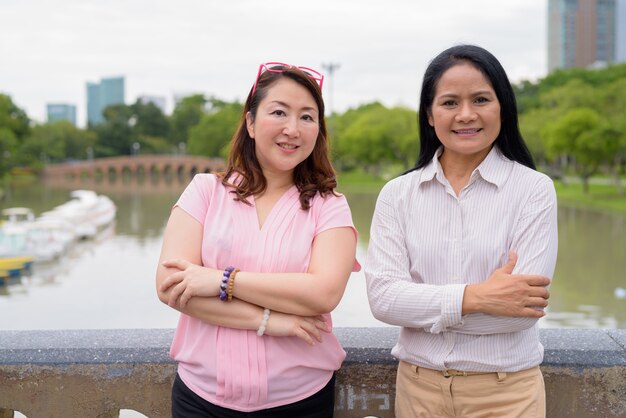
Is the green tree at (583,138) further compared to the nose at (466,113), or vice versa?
the green tree at (583,138)

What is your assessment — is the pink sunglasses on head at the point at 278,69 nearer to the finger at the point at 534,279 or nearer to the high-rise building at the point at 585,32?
the finger at the point at 534,279

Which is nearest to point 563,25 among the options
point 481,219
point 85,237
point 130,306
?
point 85,237

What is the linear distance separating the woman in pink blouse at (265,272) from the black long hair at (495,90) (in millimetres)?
274

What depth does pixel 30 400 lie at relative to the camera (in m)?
2.05

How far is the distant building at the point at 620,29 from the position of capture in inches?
3661

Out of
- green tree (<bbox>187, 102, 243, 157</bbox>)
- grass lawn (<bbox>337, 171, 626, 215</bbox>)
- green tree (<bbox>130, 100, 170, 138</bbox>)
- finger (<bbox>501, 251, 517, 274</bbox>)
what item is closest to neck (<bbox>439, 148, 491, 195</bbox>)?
finger (<bbox>501, 251, 517, 274</bbox>)

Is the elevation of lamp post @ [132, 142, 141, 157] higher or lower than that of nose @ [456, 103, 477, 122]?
higher

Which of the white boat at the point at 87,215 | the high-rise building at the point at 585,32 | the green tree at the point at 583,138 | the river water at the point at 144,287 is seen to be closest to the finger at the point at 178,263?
the river water at the point at 144,287

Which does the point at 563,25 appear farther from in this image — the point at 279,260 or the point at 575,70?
the point at 279,260

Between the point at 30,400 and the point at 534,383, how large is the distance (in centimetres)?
145

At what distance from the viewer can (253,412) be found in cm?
161

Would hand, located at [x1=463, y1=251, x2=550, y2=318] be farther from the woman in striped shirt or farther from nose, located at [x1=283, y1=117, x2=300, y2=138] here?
nose, located at [x1=283, y1=117, x2=300, y2=138]

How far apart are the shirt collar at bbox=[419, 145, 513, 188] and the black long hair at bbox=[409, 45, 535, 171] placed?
3cm

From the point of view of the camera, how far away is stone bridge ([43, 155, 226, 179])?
194 feet
